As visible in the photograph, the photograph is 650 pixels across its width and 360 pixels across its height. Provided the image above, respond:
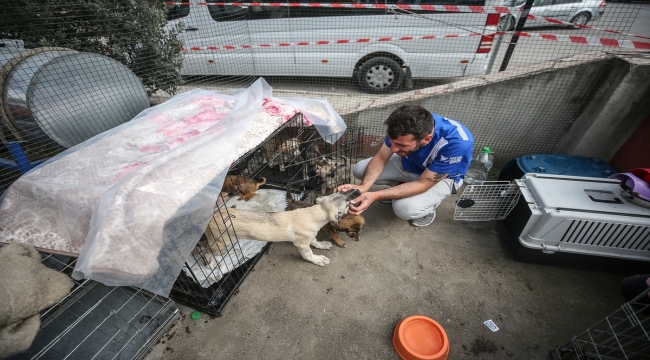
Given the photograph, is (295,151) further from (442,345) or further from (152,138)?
(442,345)

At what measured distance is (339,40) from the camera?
5656mm

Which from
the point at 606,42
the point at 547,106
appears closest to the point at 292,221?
the point at 547,106

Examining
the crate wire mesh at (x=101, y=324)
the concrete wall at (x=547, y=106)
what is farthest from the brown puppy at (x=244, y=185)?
the concrete wall at (x=547, y=106)

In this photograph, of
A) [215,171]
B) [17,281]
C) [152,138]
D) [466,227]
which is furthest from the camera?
[466,227]

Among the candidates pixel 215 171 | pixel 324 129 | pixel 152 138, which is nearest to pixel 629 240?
pixel 324 129

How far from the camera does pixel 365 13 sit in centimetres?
529

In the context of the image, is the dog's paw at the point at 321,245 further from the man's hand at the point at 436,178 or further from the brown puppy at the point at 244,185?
the man's hand at the point at 436,178

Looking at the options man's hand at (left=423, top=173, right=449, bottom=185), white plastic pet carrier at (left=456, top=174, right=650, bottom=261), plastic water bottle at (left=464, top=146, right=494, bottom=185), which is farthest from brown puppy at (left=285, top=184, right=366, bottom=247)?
plastic water bottle at (left=464, top=146, right=494, bottom=185)

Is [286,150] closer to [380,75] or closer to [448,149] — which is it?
[448,149]

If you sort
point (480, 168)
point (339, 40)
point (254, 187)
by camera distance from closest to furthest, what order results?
1. point (254, 187)
2. point (480, 168)
3. point (339, 40)

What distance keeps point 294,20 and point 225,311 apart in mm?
5524

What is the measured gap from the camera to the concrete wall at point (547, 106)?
3.43 metres

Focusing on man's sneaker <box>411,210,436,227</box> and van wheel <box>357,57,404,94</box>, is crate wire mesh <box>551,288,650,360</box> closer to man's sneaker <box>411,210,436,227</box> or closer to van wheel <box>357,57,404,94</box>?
man's sneaker <box>411,210,436,227</box>

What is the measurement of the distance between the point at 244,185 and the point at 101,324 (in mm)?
1897
